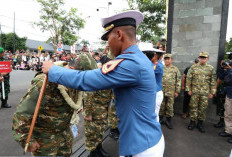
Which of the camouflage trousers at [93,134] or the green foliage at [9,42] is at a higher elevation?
the green foliage at [9,42]

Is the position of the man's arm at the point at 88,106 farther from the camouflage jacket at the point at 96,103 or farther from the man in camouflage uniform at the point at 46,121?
the man in camouflage uniform at the point at 46,121

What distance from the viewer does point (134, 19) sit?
1427mm

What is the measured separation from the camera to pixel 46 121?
1658mm

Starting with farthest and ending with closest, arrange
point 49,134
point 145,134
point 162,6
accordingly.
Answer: point 162,6
point 49,134
point 145,134

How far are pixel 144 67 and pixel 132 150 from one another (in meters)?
0.66

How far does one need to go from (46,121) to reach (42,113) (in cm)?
10

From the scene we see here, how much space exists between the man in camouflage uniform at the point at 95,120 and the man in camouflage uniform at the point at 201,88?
287 centimetres

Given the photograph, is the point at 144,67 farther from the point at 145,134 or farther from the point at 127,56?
the point at 145,134

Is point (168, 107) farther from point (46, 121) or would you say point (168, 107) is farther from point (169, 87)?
point (46, 121)

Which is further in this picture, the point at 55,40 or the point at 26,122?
the point at 55,40

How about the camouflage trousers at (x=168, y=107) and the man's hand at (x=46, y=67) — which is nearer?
the man's hand at (x=46, y=67)

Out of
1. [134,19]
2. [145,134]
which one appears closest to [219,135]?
[145,134]

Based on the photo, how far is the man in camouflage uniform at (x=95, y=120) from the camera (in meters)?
3.02

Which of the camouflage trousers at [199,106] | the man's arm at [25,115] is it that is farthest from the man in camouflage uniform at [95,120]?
the camouflage trousers at [199,106]
